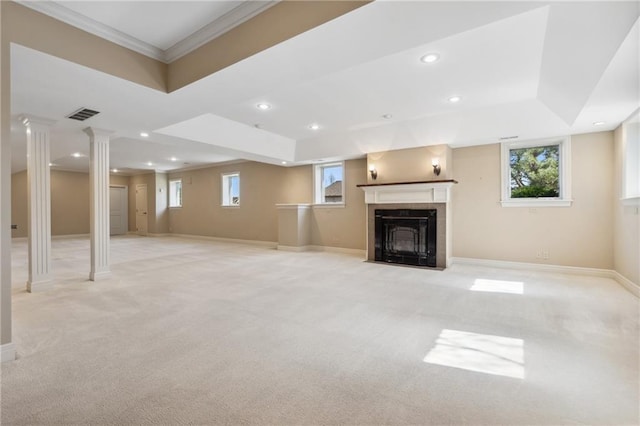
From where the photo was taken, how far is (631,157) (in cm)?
409

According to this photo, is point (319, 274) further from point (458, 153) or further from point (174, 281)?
point (458, 153)

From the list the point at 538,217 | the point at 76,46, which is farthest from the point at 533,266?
the point at 76,46

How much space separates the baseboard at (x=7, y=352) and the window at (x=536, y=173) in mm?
6806

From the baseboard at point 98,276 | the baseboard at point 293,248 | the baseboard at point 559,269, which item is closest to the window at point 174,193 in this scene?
the baseboard at point 293,248

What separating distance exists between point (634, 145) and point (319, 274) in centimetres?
490

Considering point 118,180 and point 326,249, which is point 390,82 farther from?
point 118,180

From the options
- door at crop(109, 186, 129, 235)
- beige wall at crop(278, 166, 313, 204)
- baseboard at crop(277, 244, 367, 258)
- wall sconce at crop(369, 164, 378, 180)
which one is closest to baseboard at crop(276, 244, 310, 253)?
baseboard at crop(277, 244, 367, 258)

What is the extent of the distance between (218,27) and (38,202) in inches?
150

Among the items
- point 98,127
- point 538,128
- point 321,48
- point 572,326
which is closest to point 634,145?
point 538,128

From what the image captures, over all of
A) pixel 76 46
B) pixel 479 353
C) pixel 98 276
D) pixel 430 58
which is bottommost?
pixel 479 353

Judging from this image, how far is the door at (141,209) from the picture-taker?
40.0 ft

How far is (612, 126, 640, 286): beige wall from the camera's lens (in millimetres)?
3839

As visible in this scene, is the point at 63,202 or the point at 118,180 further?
the point at 118,180

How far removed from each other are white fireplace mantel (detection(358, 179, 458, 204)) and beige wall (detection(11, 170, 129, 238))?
11536 millimetres
